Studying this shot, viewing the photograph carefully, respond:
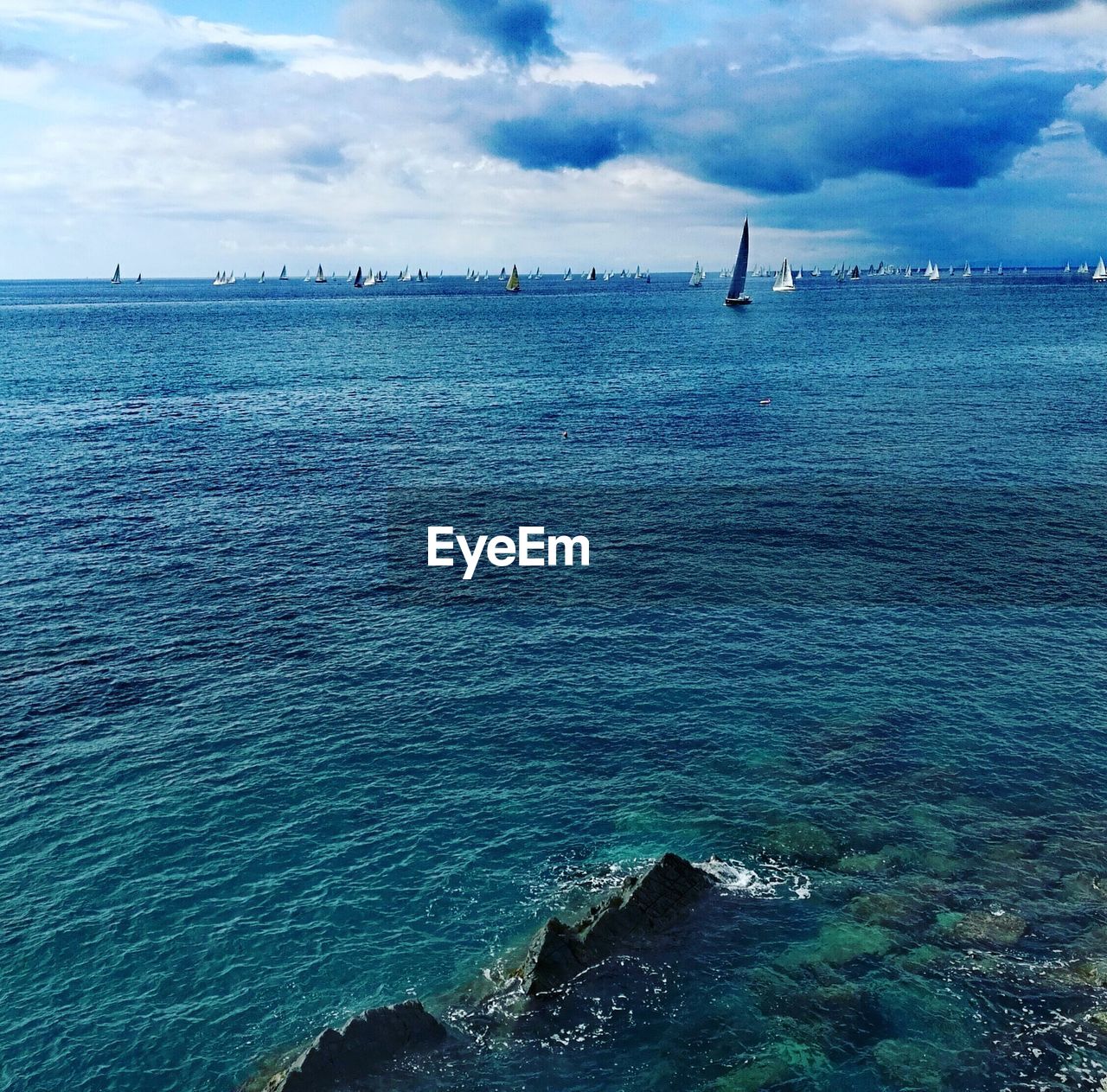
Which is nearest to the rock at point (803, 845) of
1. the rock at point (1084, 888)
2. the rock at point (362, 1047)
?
the rock at point (1084, 888)

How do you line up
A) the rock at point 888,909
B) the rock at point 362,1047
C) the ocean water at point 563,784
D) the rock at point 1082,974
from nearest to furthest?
1. the rock at point 362,1047
2. the ocean water at point 563,784
3. the rock at point 1082,974
4. the rock at point 888,909

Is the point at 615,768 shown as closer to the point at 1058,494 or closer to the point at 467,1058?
the point at 467,1058

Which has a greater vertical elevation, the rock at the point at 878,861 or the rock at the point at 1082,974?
the rock at the point at 1082,974

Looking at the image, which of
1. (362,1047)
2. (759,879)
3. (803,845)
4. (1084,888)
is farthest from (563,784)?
(1084,888)

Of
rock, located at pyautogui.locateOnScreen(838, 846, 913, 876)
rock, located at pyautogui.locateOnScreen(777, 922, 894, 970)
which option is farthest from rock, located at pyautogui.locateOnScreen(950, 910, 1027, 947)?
rock, located at pyautogui.locateOnScreen(838, 846, 913, 876)

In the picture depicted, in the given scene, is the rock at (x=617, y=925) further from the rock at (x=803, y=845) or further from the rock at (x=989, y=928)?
the rock at (x=989, y=928)

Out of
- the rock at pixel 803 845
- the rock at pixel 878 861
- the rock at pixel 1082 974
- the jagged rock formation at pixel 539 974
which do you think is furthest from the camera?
the rock at pixel 803 845

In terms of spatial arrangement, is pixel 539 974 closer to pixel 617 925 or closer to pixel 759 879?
pixel 617 925
